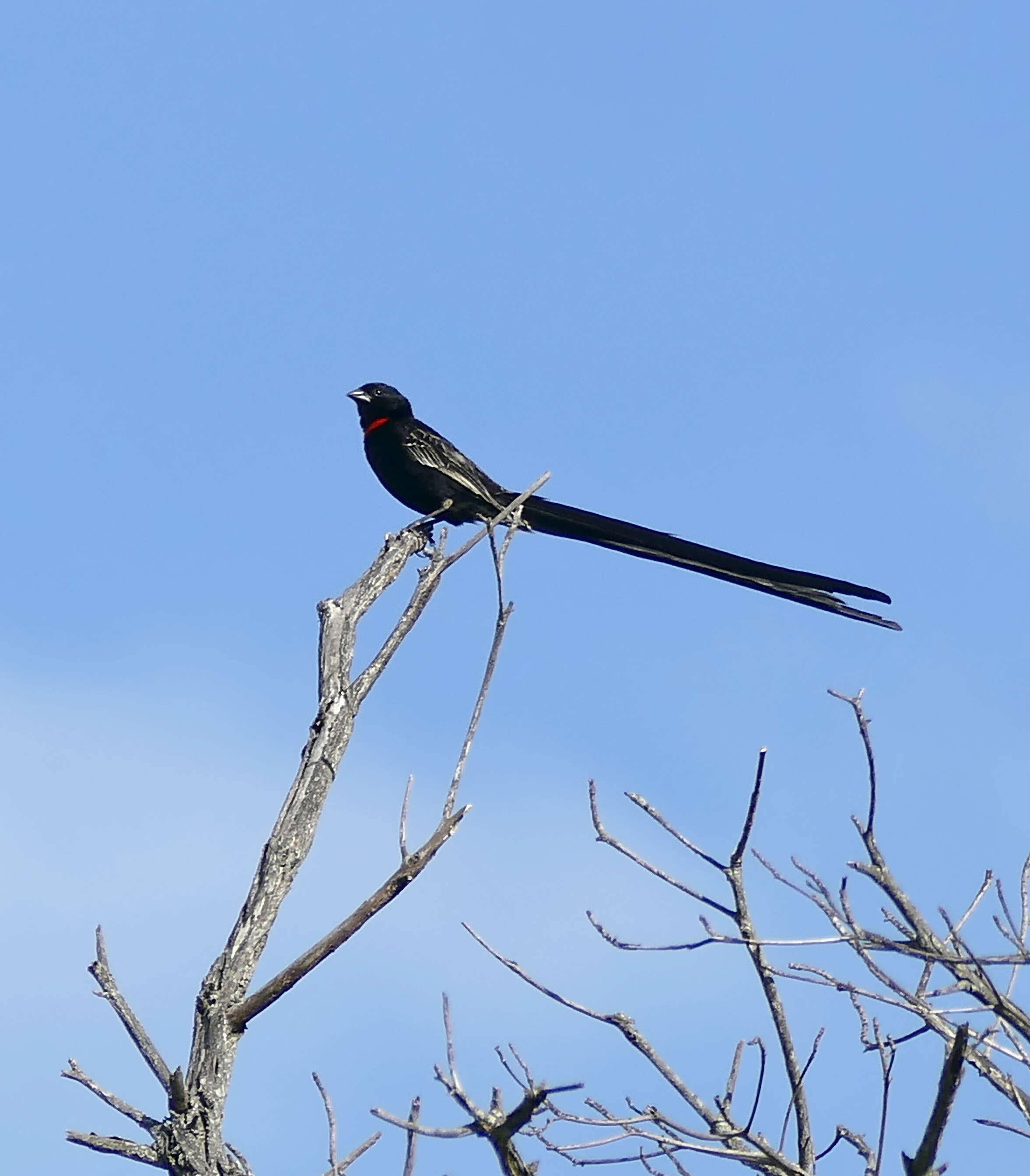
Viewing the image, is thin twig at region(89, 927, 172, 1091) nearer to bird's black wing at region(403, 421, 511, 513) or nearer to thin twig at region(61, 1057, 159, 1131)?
thin twig at region(61, 1057, 159, 1131)

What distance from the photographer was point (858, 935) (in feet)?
10.3

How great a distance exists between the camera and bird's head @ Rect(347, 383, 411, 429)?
7828mm

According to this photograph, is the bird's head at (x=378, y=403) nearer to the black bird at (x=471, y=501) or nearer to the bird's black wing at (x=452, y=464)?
the black bird at (x=471, y=501)

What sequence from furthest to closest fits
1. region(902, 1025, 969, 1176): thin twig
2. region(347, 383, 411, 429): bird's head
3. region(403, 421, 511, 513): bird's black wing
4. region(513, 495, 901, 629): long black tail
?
region(347, 383, 411, 429): bird's head → region(403, 421, 511, 513): bird's black wing → region(513, 495, 901, 629): long black tail → region(902, 1025, 969, 1176): thin twig

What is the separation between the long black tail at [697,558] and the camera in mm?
5398

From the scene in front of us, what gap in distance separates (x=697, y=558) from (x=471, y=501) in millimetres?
1437

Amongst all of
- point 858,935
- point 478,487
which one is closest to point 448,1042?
point 858,935

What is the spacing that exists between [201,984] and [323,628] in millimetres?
1258

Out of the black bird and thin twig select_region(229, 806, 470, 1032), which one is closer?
thin twig select_region(229, 806, 470, 1032)

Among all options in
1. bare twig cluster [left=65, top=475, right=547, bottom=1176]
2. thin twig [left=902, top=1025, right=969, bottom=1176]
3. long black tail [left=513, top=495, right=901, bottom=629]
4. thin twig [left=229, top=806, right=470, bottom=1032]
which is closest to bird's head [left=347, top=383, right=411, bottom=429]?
long black tail [left=513, top=495, right=901, bottom=629]

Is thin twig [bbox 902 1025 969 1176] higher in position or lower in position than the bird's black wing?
lower

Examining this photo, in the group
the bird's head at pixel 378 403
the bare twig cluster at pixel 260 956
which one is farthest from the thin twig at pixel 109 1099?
the bird's head at pixel 378 403

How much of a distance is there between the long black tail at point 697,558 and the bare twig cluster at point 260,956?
5.48 feet

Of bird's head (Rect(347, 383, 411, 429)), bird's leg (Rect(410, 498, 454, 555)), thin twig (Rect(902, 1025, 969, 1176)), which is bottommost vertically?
thin twig (Rect(902, 1025, 969, 1176))
